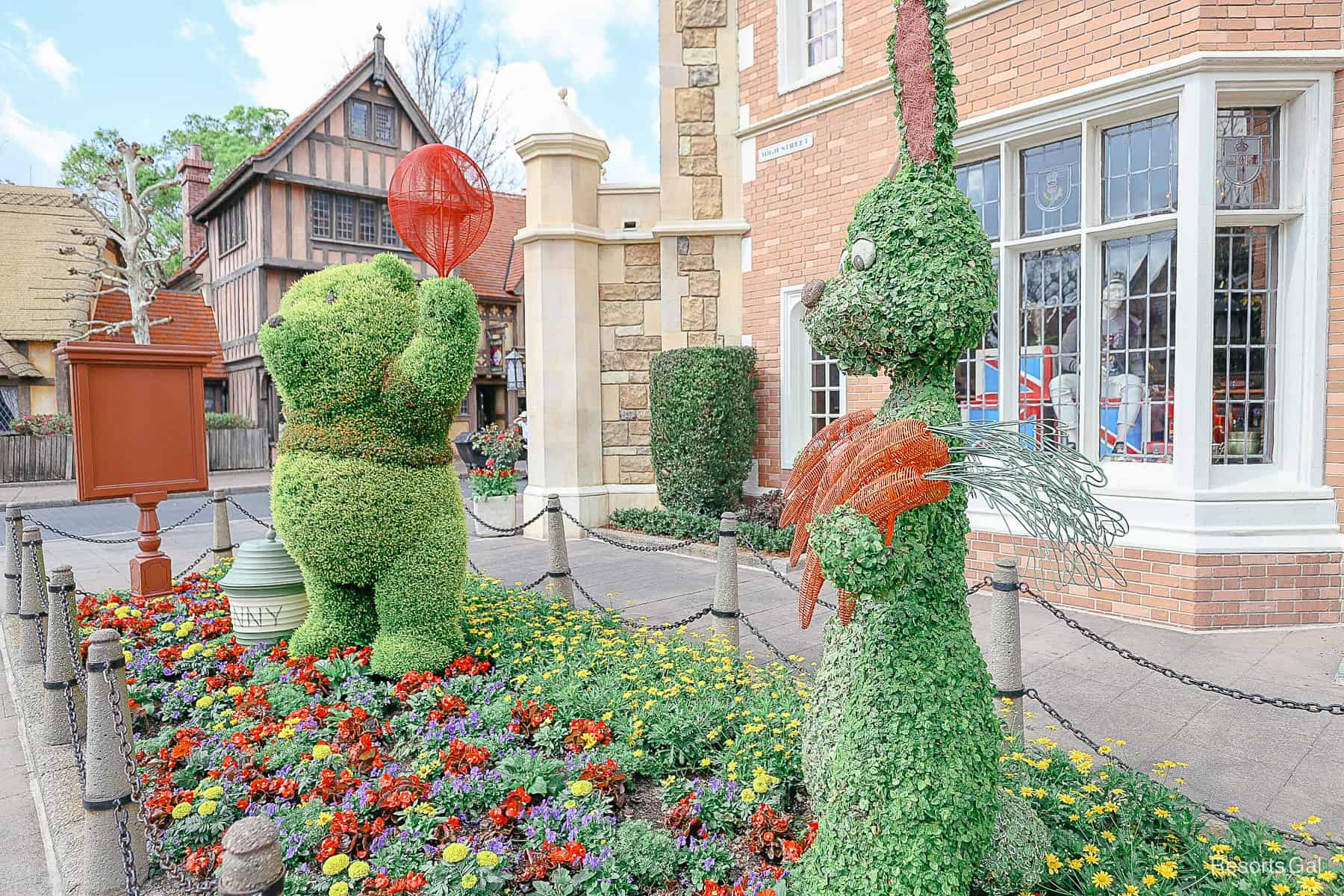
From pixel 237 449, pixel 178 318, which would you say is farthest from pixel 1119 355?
pixel 178 318

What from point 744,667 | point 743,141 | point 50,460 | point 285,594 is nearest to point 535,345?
point 743,141

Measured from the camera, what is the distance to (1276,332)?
578 cm

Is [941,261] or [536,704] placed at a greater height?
[941,261]

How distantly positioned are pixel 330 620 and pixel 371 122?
21.1m

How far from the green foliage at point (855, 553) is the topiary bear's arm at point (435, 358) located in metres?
2.75

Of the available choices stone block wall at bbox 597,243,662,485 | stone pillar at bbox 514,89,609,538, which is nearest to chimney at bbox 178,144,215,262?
stone pillar at bbox 514,89,609,538

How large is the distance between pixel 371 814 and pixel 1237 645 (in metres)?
5.52

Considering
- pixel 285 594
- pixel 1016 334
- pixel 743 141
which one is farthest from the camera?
pixel 743 141

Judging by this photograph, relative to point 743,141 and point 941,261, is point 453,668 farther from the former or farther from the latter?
point 743,141

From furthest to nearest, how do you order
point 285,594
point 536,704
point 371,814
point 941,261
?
point 285,594, point 536,704, point 371,814, point 941,261

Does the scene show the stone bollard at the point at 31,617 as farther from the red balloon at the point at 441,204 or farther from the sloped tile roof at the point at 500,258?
the sloped tile roof at the point at 500,258

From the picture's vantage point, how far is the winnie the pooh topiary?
4.27 m

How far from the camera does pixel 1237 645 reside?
204 inches

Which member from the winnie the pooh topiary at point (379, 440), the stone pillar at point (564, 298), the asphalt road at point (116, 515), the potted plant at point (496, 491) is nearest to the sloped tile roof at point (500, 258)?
the asphalt road at point (116, 515)
